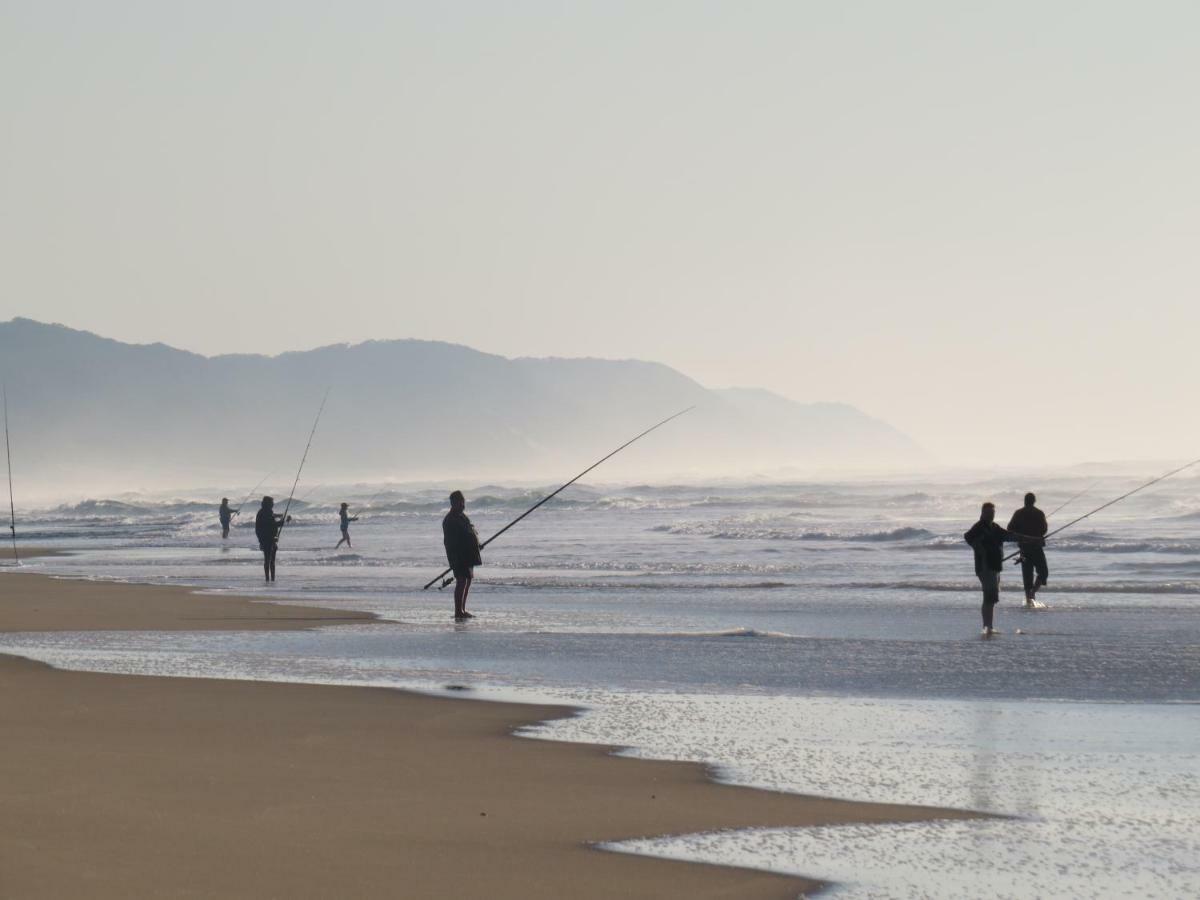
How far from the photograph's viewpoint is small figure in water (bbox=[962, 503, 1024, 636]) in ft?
47.0

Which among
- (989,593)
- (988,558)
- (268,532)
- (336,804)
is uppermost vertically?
(268,532)

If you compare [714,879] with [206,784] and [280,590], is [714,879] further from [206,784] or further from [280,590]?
[280,590]

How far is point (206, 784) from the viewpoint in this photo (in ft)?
22.0

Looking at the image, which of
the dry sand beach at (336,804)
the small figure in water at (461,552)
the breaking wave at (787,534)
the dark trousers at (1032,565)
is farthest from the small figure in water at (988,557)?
the breaking wave at (787,534)

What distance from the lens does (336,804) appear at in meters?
6.36

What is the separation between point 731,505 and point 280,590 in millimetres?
45912

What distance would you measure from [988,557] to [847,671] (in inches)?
151

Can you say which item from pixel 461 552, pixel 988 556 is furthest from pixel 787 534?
pixel 988 556

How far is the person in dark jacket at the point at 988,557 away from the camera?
14.3 meters

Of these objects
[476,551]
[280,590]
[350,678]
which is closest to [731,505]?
[280,590]

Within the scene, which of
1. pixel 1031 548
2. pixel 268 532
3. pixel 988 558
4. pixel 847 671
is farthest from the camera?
pixel 268 532

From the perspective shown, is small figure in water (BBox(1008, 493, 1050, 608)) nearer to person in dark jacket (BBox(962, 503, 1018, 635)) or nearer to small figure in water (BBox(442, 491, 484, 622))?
person in dark jacket (BBox(962, 503, 1018, 635))

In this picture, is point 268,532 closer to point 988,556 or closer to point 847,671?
point 988,556

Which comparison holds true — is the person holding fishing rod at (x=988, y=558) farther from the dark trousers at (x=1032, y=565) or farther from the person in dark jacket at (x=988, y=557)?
the dark trousers at (x=1032, y=565)
